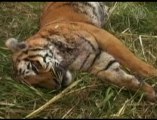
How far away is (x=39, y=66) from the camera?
3631 mm

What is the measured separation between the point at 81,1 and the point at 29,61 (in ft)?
4.85

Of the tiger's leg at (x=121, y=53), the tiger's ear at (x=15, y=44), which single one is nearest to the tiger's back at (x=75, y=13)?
the tiger's leg at (x=121, y=53)

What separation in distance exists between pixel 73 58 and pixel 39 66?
0.35 m

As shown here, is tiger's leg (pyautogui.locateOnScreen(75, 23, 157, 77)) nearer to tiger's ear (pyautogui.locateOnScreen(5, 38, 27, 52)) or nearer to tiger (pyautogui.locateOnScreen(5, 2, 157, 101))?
tiger (pyautogui.locateOnScreen(5, 2, 157, 101))

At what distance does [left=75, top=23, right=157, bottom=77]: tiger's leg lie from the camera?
3830mm

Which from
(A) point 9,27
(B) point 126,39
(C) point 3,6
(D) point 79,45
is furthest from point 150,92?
(C) point 3,6

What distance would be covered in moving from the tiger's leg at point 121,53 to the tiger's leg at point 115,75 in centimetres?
6

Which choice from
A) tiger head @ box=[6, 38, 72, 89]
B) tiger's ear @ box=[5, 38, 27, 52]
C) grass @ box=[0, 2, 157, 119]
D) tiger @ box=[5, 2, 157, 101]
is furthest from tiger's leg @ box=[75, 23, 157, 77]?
tiger's ear @ box=[5, 38, 27, 52]

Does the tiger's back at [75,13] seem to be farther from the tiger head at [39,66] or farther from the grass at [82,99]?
the tiger head at [39,66]

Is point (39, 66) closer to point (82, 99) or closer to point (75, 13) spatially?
point (82, 99)

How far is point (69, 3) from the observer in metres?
4.82

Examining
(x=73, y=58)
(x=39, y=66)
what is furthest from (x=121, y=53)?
(x=39, y=66)

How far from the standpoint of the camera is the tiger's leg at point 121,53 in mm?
3830

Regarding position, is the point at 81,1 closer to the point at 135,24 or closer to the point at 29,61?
the point at 135,24
